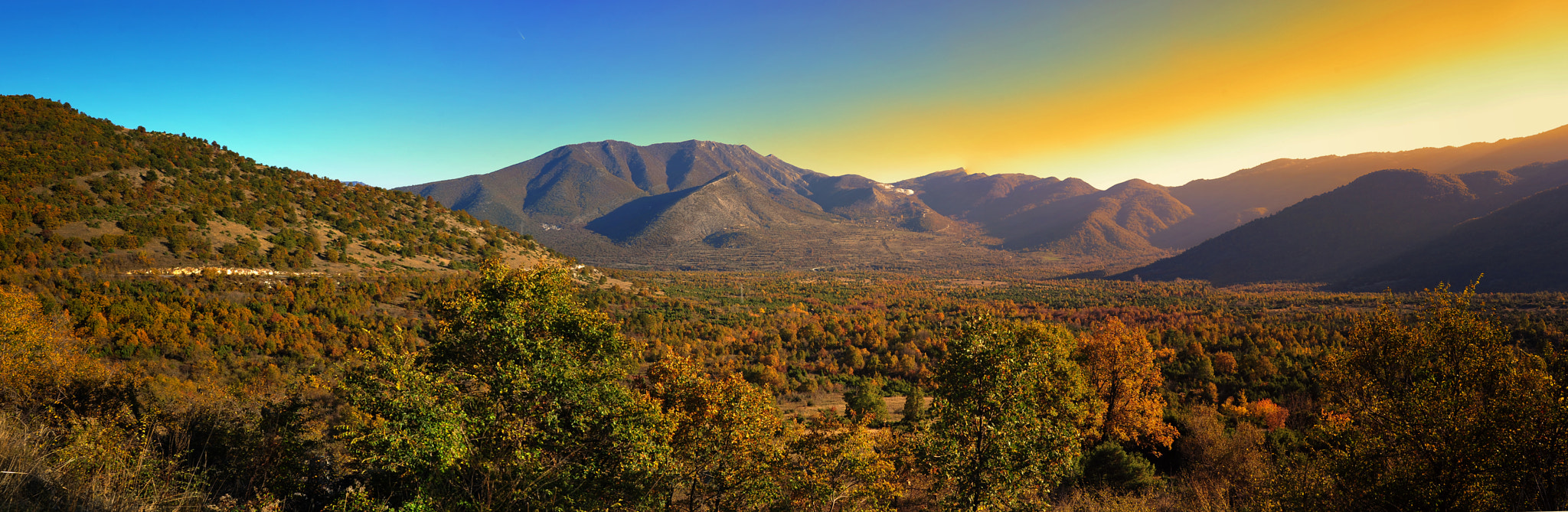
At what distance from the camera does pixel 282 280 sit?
119ft

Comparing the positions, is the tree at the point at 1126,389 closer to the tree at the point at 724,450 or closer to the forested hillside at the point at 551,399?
the forested hillside at the point at 551,399

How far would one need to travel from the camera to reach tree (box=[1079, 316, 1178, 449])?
79.6 ft

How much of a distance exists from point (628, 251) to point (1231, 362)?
536 feet

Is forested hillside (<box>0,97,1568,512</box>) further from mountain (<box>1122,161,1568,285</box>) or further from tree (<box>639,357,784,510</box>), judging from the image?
mountain (<box>1122,161,1568,285</box>)

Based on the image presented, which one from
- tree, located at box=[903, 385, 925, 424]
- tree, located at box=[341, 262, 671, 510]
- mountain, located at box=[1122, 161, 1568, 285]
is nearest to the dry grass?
tree, located at box=[341, 262, 671, 510]

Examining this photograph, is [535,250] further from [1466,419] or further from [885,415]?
[1466,419]

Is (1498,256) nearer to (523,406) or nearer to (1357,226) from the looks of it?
(1357,226)

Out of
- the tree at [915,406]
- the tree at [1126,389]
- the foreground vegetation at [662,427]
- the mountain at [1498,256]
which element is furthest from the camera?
the mountain at [1498,256]

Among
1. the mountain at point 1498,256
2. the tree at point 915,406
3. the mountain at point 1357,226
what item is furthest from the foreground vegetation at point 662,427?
the mountain at point 1357,226

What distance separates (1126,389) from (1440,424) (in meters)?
16.4

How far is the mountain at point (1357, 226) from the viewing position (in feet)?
356

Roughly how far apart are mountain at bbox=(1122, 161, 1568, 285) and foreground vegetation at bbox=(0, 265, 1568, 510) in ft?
412

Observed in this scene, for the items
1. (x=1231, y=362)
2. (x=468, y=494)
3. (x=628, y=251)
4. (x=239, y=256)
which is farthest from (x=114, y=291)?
(x=628, y=251)

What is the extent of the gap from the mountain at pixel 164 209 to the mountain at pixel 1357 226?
15204cm
